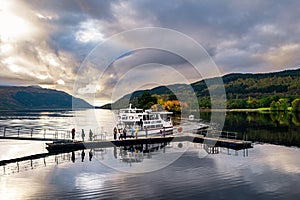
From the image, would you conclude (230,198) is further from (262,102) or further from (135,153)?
(262,102)

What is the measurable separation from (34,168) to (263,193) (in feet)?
71.9

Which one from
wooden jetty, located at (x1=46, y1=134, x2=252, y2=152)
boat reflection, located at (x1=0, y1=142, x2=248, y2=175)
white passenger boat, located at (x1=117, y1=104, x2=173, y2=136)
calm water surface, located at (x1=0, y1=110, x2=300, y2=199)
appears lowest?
calm water surface, located at (x1=0, y1=110, x2=300, y2=199)

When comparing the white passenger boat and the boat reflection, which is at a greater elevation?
the white passenger boat

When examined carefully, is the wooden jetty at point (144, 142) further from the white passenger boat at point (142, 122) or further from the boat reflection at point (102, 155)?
the white passenger boat at point (142, 122)

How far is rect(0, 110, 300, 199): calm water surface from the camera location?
21.9 metres

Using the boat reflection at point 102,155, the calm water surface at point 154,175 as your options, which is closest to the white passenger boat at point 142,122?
the boat reflection at point 102,155

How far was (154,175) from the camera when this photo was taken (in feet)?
89.8

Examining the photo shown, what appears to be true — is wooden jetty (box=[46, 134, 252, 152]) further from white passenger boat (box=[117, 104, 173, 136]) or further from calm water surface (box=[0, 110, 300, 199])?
white passenger boat (box=[117, 104, 173, 136])

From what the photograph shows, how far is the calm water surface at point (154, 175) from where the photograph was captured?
21875 mm

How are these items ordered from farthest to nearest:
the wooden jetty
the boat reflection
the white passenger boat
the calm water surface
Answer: the white passenger boat → the wooden jetty → the boat reflection → the calm water surface

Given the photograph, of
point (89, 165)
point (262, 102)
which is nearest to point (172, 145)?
point (89, 165)

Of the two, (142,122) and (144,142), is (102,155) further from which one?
(142,122)

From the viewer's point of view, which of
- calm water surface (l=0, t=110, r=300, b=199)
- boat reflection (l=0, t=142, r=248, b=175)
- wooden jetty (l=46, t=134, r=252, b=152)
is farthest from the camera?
wooden jetty (l=46, t=134, r=252, b=152)

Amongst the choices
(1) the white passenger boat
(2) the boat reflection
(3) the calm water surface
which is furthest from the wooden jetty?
(1) the white passenger boat
